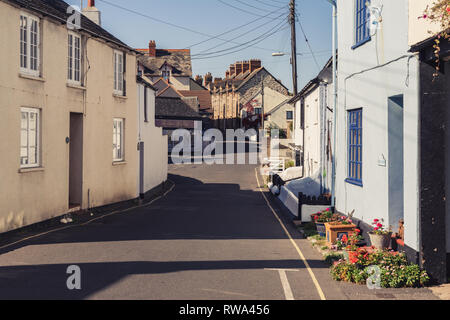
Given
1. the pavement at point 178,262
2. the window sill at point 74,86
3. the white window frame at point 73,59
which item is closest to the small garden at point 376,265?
the pavement at point 178,262

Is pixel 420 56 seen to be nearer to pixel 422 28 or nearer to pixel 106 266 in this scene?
pixel 422 28

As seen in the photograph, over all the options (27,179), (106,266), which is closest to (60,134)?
(27,179)

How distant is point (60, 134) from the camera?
17.7 meters

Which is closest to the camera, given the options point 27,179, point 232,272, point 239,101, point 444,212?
point 444,212

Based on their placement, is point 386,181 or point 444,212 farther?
point 386,181

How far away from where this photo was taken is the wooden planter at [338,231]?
13039mm

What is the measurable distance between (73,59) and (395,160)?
1198 cm

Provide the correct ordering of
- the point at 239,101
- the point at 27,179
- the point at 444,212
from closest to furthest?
the point at 444,212 → the point at 27,179 → the point at 239,101

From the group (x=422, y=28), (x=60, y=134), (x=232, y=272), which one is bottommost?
(x=232, y=272)

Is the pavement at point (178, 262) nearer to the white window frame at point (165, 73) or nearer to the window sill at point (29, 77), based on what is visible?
the window sill at point (29, 77)

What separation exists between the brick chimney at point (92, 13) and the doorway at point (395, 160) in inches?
711

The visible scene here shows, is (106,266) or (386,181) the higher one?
(386,181)

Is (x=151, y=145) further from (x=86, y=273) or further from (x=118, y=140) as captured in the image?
(x=86, y=273)

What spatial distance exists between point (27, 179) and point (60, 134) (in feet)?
8.63
